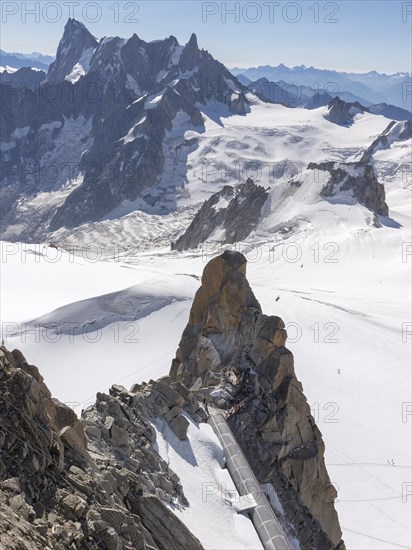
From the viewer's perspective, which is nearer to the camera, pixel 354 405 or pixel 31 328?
pixel 354 405

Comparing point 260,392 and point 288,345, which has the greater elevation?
point 260,392

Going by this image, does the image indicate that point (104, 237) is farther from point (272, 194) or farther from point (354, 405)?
point (354, 405)

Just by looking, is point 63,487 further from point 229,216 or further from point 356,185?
point 229,216

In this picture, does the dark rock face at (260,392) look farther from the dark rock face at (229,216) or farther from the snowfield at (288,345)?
the dark rock face at (229,216)

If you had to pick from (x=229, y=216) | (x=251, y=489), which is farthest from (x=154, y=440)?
(x=229, y=216)

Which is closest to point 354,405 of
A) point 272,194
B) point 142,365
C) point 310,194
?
point 142,365

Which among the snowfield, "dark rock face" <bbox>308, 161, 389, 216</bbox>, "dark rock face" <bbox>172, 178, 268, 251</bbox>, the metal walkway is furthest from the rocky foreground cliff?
"dark rock face" <bbox>308, 161, 389, 216</bbox>
